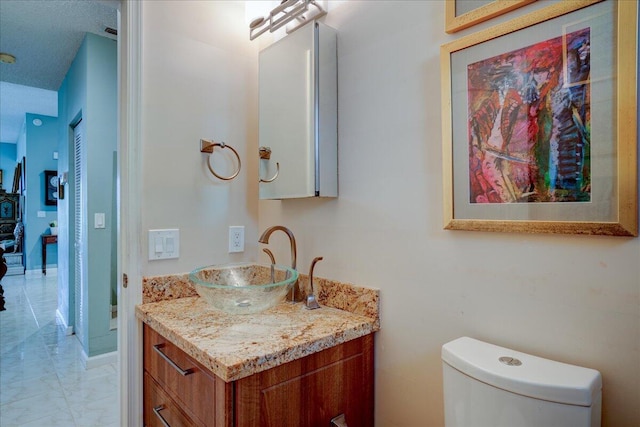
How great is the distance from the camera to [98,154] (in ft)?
9.04

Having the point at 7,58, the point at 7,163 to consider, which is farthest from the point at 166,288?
the point at 7,163

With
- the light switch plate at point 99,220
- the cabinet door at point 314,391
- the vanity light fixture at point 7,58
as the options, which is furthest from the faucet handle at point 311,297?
the vanity light fixture at point 7,58

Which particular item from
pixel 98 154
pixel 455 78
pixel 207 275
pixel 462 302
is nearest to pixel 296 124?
pixel 455 78

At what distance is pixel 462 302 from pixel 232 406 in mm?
654

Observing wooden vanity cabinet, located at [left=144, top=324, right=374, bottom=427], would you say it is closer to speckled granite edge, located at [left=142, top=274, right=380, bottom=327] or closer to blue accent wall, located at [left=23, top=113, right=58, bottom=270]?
speckled granite edge, located at [left=142, top=274, right=380, bottom=327]

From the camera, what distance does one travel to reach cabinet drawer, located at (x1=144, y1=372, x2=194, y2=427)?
111 cm

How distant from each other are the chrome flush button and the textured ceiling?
1864mm

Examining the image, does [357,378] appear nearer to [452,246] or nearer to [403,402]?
[403,402]

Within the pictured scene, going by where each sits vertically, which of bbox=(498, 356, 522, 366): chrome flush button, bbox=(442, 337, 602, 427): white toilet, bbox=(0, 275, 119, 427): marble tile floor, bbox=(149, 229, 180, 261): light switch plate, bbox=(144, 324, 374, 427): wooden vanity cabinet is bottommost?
bbox=(0, 275, 119, 427): marble tile floor

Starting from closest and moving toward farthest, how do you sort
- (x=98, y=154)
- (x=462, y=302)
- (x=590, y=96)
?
(x=590, y=96) < (x=462, y=302) < (x=98, y=154)

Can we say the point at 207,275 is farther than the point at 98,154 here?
No

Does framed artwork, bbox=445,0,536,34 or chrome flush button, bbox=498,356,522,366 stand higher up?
framed artwork, bbox=445,0,536,34

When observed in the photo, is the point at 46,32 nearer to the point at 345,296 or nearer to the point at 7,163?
the point at 345,296

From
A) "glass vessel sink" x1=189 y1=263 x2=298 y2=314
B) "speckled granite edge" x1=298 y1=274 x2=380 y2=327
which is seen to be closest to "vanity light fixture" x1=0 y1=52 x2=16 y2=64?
"glass vessel sink" x1=189 y1=263 x2=298 y2=314
